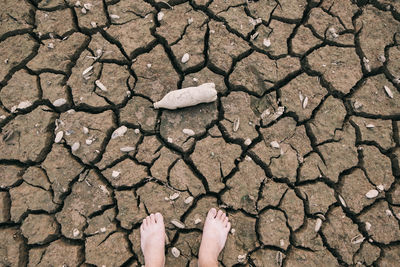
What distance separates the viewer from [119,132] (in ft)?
8.30

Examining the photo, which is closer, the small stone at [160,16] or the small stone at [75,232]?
the small stone at [75,232]

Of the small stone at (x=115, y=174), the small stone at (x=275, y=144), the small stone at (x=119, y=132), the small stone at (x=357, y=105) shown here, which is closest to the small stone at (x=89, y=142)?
the small stone at (x=119, y=132)

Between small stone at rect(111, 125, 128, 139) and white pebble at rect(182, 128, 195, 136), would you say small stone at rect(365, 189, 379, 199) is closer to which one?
white pebble at rect(182, 128, 195, 136)

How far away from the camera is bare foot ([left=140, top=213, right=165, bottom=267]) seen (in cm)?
220

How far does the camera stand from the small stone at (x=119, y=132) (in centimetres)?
252

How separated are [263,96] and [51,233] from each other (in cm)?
189

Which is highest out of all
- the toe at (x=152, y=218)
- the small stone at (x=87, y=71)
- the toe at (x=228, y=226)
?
the small stone at (x=87, y=71)

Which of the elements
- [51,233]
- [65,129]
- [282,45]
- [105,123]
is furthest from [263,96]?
[51,233]

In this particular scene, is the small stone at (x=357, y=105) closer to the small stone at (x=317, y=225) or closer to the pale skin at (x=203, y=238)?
the small stone at (x=317, y=225)

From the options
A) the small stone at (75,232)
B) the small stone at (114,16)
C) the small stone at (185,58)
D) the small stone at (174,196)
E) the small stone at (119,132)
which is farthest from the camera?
the small stone at (114,16)

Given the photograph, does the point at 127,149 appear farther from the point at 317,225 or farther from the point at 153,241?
the point at 317,225

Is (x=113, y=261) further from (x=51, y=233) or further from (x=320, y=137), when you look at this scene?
(x=320, y=137)

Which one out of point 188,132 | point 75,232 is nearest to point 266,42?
point 188,132

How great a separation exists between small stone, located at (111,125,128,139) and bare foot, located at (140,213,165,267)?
671 mm
